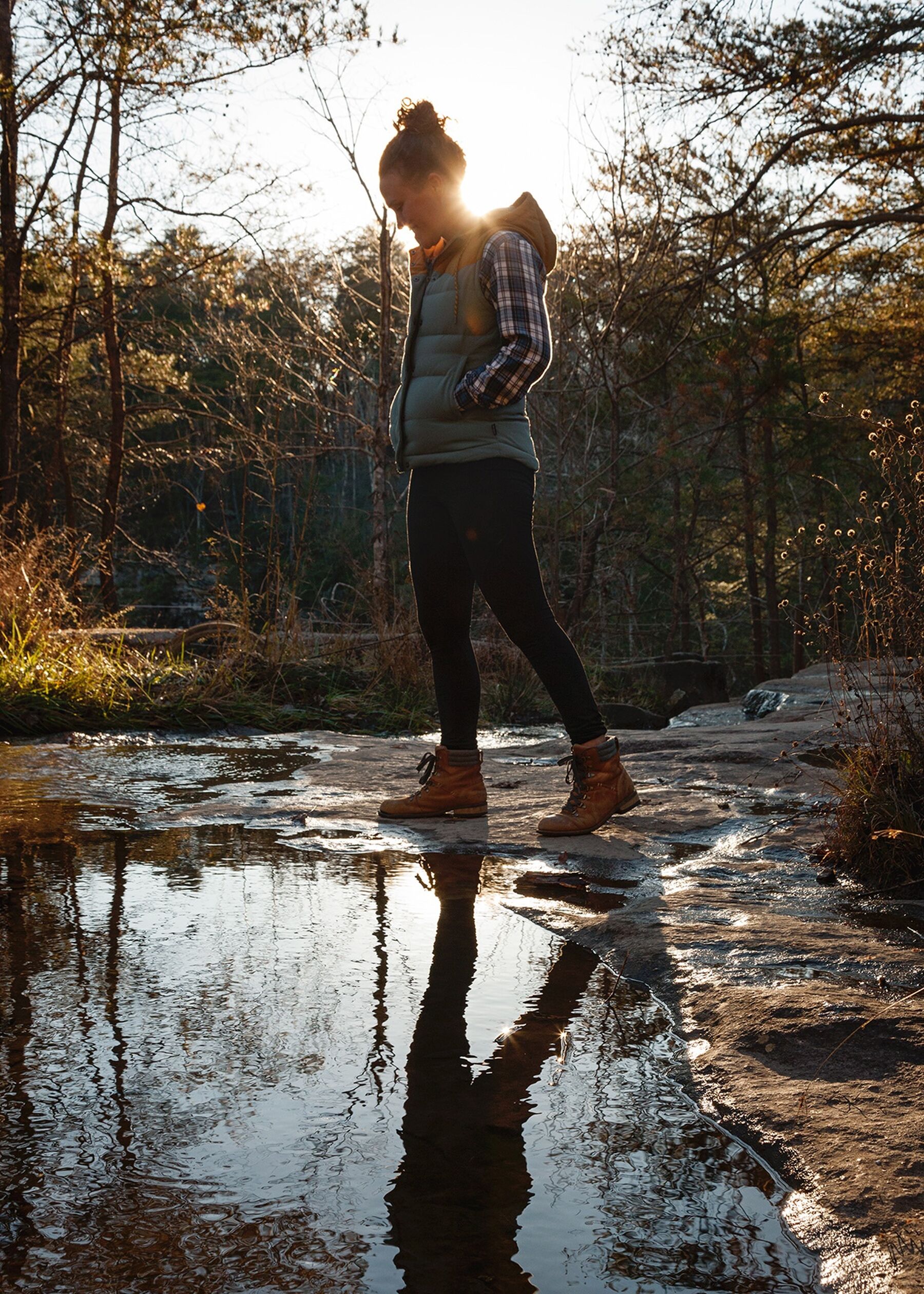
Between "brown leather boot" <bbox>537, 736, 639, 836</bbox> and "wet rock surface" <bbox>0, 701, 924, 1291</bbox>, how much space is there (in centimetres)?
6

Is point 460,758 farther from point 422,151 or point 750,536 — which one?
point 750,536

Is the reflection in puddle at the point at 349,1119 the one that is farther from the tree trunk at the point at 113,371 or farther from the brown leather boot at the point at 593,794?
the tree trunk at the point at 113,371

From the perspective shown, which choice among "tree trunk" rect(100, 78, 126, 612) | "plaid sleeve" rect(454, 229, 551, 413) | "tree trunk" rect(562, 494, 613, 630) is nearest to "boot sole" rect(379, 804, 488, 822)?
"plaid sleeve" rect(454, 229, 551, 413)

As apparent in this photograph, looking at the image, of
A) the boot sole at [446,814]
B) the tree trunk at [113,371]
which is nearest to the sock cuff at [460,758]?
the boot sole at [446,814]

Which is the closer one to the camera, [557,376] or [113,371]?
[557,376]

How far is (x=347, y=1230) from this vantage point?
118 cm

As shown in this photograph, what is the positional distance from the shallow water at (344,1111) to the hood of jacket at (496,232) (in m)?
1.93

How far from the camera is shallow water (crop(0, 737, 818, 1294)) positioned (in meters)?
1.13

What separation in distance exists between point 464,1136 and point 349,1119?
15cm

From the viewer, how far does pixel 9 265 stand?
1274 centimetres

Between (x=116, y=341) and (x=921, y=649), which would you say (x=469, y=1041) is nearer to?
(x=921, y=649)

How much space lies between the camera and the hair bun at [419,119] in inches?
133

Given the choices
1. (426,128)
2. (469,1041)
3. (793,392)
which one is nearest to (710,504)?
(793,392)

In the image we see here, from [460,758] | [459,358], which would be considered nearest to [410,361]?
[459,358]
